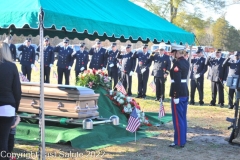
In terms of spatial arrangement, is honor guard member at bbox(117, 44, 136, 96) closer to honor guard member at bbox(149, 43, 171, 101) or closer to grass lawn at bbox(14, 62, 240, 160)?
honor guard member at bbox(149, 43, 171, 101)

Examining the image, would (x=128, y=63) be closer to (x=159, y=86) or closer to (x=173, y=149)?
(x=159, y=86)

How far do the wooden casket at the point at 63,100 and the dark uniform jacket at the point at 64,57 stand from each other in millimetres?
7573

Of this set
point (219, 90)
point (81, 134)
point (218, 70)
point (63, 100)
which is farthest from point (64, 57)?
point (81, 134)

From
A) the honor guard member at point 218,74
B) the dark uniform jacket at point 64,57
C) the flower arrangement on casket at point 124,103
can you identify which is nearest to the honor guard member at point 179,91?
the flower arrangement on casket at point 124,103

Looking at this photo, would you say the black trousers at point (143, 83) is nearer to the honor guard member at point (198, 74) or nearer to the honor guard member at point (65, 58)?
the honor guard member at point (198, 74)

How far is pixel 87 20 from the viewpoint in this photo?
589cm

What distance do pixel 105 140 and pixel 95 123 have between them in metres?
0.36

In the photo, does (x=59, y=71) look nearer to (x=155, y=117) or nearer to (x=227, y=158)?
(x=155, y=117)

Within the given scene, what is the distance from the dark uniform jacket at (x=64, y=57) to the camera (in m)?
15.7

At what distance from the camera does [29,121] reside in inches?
326

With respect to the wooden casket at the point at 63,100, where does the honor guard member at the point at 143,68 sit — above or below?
above

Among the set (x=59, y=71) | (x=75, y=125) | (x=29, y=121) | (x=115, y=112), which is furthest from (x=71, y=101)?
(x=59, y=71)

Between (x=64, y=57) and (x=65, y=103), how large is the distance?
26.8 feet

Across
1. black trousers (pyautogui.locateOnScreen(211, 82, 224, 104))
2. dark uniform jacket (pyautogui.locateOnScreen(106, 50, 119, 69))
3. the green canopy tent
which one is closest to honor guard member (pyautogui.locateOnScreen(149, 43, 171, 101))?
black trousers (pyautogui.locateOnScreen(211, 82, 224, 104))
